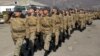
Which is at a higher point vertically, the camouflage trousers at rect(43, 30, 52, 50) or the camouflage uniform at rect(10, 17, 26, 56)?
the camouflage uniform at rect(10, 17, 26, 56)

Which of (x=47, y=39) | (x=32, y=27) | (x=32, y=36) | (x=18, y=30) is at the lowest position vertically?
(x=32, y=36)

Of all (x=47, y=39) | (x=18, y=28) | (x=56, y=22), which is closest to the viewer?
(x=18, y=28)

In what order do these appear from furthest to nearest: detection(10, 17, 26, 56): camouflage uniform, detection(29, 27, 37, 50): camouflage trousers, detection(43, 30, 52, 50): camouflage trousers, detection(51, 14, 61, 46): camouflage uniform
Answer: detection(51, 14, 61, 46): camouflage uniform
detection(29, 27, 37, 50): camouflage trousers
detection(43, 30, 52, 50): camouflage trousers
detection(10, 17, 26, 56): camouflage uniform

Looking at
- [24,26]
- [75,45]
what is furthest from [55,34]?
[24,26]

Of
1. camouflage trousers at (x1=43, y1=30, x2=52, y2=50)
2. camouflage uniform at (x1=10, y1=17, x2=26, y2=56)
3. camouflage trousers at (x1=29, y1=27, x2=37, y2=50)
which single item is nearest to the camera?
camouflage uniform at (x1=10, y1=17, x2=26, y2=56)

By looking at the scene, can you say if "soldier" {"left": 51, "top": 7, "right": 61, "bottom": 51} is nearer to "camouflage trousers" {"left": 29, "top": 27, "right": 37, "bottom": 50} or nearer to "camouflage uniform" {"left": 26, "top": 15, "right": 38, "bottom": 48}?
"camouflage uniform" {"left": 26, "top": 15, "right": 38, "bottom": 48}

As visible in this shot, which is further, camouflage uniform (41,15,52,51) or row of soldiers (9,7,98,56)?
camouflage uniform (41,15,52,51)

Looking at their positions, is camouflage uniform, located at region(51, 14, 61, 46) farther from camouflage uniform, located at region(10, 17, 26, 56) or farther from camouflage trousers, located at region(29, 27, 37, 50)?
camouflage uniform, located at region(10, 17, 26, 56)

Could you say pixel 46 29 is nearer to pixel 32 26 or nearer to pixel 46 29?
pixel 46 29

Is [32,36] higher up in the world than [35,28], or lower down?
lower down

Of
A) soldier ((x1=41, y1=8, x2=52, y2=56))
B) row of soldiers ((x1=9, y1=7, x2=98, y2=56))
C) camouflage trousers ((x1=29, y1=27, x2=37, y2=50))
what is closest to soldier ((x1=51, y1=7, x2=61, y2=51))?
row of soldiers ((x1=9, y1=7, x2=98, y2=56))

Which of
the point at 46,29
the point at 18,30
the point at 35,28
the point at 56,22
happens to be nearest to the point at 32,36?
the point at 35,28

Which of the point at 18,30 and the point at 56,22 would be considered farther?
the point at 56,22

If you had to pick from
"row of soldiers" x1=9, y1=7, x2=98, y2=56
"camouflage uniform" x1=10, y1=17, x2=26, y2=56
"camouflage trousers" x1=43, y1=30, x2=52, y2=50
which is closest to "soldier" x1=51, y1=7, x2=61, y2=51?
"row of soldiers" x1=9, y1=7, x2=98, y2=56
